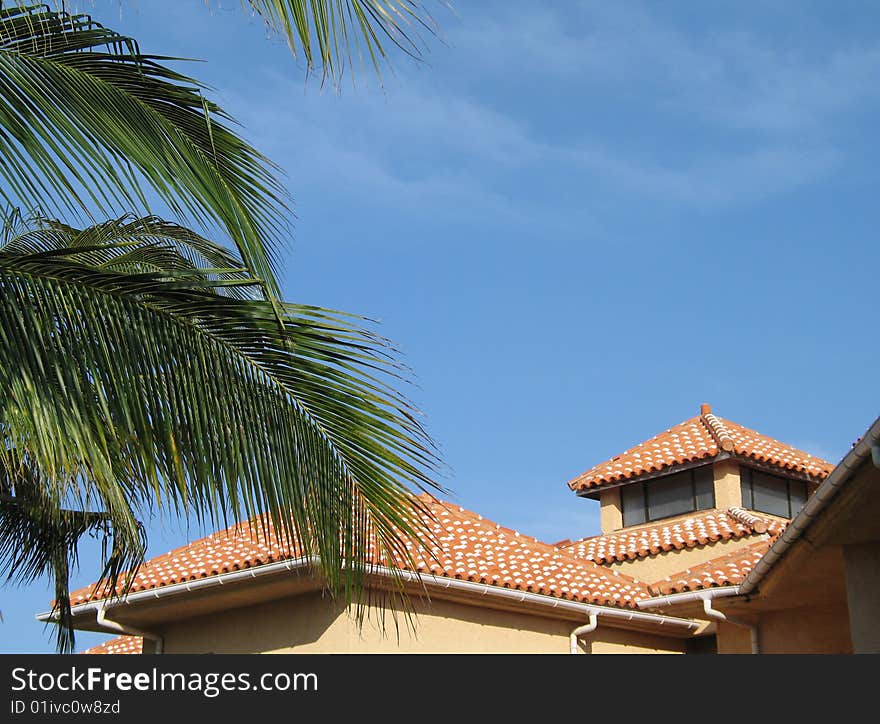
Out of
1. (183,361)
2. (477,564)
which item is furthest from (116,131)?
(477,564)

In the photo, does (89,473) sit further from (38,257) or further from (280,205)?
(280,205)

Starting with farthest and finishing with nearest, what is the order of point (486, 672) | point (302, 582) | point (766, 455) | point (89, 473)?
point (766, 455) < point (302, 582) < point (486, 672) < point (89, 473)

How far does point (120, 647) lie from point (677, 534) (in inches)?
402

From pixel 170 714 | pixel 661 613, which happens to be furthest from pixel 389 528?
pixel 661 613

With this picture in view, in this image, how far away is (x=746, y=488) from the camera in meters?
22.0

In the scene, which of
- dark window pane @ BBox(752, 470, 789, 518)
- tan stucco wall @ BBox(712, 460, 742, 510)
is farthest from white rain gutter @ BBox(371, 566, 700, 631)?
dark window pane @ BBox(752, 470, 789, 518)

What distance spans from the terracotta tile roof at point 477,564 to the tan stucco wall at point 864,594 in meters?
4.88

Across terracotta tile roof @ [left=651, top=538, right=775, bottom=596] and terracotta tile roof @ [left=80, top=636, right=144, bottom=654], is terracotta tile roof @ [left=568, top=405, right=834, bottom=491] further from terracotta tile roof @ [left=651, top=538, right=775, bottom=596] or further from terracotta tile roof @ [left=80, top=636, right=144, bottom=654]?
terracotta tile roof @ [left=80, top=636, right=144, bottom=654]

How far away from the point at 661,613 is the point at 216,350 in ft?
41.6

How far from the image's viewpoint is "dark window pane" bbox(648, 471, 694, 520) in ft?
72.9

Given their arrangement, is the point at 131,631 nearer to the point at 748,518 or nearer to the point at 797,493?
the point at 748,518

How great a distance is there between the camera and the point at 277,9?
449cm

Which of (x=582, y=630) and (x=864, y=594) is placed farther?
(x=582, y=630)

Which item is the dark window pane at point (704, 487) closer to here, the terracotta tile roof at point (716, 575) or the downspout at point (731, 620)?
the terracotta tile roof at point (716, 575)
